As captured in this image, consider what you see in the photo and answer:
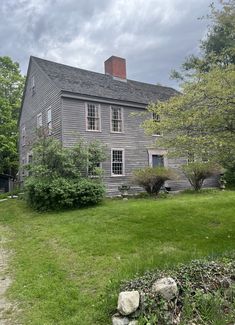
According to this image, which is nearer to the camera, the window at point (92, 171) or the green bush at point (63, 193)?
the green bush at point (63, 193)

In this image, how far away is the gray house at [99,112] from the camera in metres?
16.7

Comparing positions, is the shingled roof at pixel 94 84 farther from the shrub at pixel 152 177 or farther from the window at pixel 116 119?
the shrub at pixel 152 177

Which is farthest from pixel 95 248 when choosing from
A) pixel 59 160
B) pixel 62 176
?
pixel 59 160

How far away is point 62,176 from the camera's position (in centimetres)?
1373

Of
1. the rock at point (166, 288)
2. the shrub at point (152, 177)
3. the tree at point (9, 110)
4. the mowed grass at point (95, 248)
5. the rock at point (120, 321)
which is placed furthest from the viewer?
the tree at point (9, 110)

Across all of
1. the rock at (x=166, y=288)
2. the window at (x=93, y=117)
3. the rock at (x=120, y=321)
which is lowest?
the rock at (x=120, y=321)

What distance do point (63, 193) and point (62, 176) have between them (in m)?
1.50

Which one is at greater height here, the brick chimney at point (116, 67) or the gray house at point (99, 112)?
the brick chimney at point (116, 67)

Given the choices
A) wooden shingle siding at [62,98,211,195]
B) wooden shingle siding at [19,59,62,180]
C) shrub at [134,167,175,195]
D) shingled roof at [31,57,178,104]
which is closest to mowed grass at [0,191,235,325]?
shrub at [134,167,175,195]

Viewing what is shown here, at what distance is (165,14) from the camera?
953 centimetres

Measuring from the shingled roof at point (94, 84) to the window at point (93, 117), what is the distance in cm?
75

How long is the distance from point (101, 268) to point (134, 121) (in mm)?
13905

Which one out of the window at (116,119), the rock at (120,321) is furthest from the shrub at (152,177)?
the rock at (120,321)

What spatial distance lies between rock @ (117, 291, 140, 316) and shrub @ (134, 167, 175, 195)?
11723 mm
